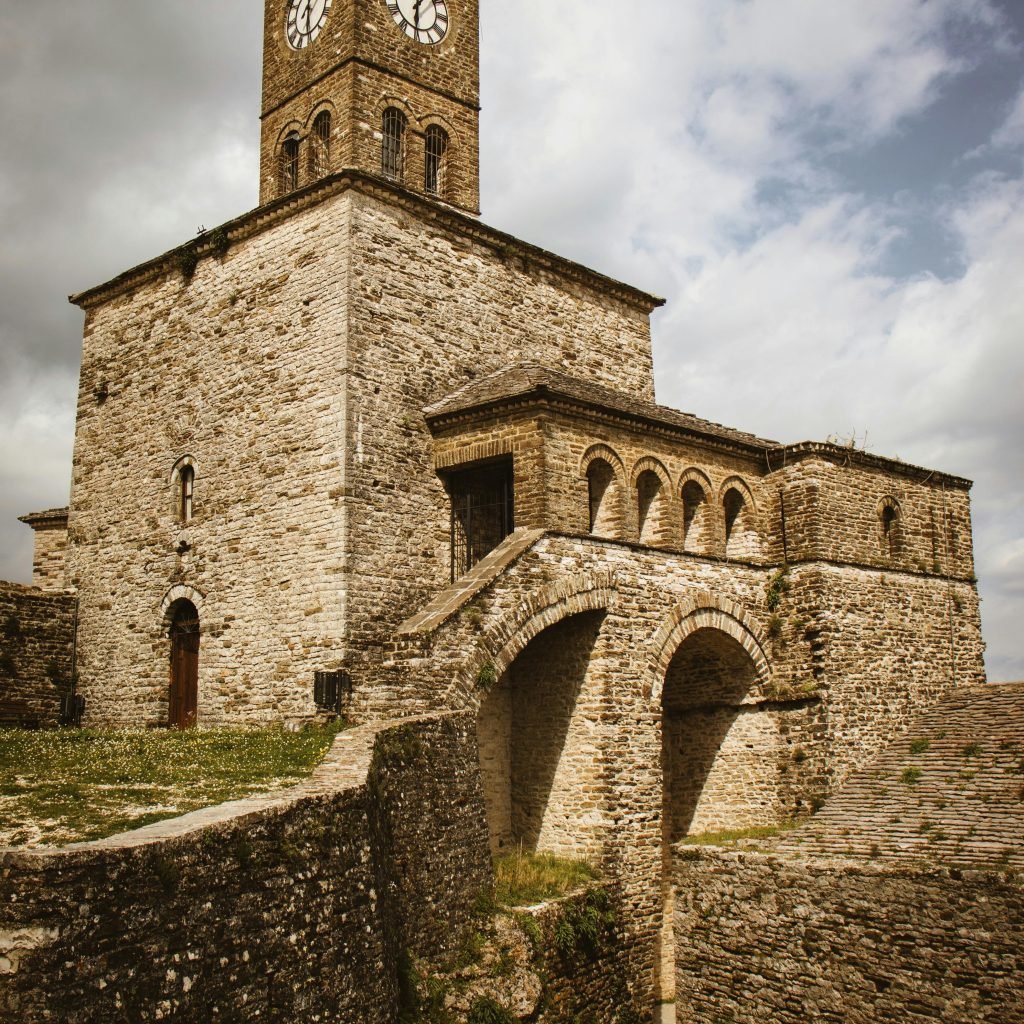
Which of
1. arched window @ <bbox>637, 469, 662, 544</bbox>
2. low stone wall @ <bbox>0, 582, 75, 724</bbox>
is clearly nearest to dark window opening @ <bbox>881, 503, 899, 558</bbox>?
arched window @ <bbox>637, 469, 662, 544</bbox>

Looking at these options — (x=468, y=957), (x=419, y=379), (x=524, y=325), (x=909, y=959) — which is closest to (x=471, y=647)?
(x=468, y=957)

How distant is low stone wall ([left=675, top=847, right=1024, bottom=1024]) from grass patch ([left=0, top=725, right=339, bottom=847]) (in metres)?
5.70

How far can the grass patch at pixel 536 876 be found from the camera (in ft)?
41.6

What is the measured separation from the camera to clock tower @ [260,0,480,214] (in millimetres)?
18188

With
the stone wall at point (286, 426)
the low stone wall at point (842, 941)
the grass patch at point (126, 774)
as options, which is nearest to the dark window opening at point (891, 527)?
the stone wall at point (286, 426)

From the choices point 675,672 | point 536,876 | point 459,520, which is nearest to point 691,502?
point 675,672

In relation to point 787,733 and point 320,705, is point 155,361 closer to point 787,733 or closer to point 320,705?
point 320,705

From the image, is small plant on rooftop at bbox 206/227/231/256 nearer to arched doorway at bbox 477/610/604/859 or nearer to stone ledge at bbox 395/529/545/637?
stone ledge at bbox 395/529/545/637

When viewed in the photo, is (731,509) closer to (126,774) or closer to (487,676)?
(487,676)

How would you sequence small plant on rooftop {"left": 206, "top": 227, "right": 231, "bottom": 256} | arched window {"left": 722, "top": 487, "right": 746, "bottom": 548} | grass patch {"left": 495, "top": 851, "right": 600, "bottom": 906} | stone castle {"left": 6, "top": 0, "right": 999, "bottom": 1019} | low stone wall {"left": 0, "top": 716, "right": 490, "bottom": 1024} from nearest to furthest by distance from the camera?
low stone wall {"left": 0, "top": 716, "right": 490, "bottom": 1024} → grass patch {"left": 495, "top": 851, "right": 600, "bottom": 906} → stone castle {"left": 6, "top": 0, "right": 999, "bottom": 1019} → small plant on rooftop {"left": 206, "top": 227, "right": 231, "bottom": 256} → arched window {"left": 722, "top": 487, "right": 746, "bottom": 548}

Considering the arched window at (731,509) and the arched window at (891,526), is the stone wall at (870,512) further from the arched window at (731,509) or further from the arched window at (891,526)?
the arched window at (731,509)

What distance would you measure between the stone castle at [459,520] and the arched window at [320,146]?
0.07m

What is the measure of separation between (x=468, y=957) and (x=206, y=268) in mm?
12321

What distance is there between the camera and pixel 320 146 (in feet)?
61.6
